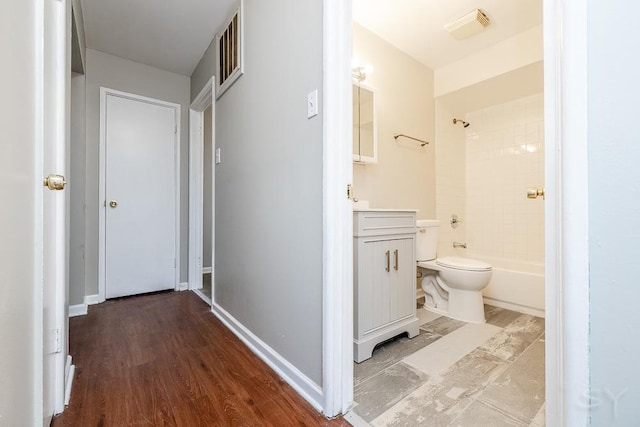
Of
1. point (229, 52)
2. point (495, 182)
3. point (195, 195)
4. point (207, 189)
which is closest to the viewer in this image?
point (229, 52)

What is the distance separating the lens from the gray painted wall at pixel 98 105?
2.58 meters

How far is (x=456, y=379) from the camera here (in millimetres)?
1414

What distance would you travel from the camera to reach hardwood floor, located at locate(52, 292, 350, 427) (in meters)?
1.14

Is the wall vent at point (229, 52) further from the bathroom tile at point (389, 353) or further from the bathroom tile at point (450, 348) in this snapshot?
the bathroom tile at point (450, 348)

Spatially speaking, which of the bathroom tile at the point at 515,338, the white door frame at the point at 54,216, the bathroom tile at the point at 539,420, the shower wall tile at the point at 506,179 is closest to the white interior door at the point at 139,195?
the white door frame at the point at 54,216

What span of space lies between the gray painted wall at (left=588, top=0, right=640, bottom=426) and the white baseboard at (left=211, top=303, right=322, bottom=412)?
968 millimetres

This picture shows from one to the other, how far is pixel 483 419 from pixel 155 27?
11.0ft

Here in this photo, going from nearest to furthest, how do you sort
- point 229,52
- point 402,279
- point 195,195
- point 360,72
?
point 402,279 → point 229,52 → point 360,72 → point 195,195

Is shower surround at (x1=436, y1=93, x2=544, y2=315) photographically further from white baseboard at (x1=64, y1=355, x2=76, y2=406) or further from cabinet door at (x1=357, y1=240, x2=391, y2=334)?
white baseboard at (x1=64, y1=355, x2=76, y2=406)

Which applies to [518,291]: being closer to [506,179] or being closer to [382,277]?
[506,179]

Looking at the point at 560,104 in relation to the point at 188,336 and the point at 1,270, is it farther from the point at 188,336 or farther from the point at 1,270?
the point at 188,336

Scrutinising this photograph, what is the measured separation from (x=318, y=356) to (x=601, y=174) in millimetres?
1123

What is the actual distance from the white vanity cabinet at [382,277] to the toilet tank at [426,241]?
0.59 m

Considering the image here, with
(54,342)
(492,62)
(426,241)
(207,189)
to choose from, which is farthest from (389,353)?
(207,189)
